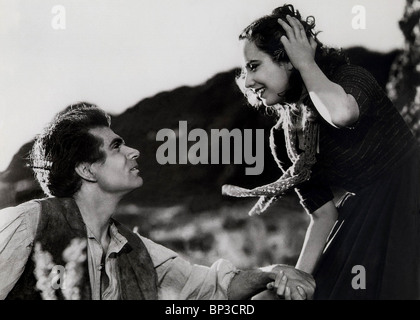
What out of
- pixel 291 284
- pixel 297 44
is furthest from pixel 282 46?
pixel 291 284

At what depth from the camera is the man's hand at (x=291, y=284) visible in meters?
3.42

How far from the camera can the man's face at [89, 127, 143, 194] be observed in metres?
3.52

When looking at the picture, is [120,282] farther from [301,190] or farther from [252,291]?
[301,190]

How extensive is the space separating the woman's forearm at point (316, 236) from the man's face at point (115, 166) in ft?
2.79

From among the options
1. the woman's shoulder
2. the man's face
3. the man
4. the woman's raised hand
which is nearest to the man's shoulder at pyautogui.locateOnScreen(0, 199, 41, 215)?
the man

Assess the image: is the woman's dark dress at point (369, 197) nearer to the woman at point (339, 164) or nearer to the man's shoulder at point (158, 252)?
the woman at point (339, 164)

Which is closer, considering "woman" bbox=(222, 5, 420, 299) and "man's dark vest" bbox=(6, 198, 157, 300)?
"man's dark vest" bbox=(6, 198, 157, 300)

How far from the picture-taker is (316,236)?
140 inches

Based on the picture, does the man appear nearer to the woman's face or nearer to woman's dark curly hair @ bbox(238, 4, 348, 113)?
the woman's face

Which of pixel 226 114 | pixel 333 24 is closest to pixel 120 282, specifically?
pixel 226 114

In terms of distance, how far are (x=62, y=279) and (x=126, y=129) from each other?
775 millimetres

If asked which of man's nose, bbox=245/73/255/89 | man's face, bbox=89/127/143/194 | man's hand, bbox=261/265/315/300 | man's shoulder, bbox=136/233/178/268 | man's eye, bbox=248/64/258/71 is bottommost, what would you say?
man's hand, bbox=261/265/315/300

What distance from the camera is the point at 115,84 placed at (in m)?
3.62

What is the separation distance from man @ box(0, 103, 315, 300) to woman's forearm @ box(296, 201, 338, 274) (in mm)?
85
